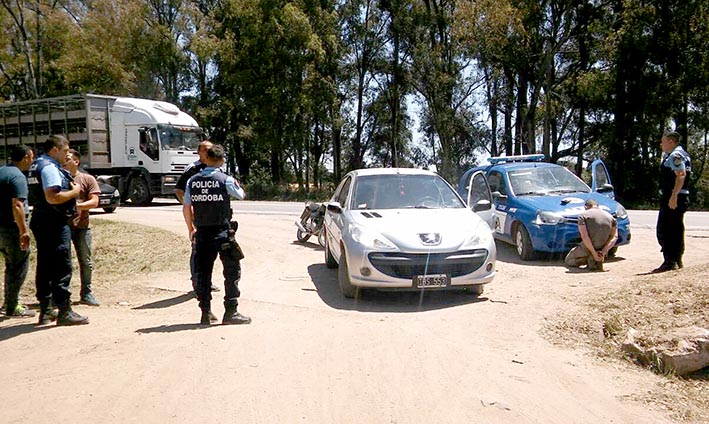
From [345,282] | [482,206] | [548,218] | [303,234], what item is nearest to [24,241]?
[345,282]

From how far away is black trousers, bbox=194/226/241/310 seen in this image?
5992 mm

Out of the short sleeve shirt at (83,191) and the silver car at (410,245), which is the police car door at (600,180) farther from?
the short sleeve shirt at (83,191)

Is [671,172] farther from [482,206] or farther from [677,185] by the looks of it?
[482,206]

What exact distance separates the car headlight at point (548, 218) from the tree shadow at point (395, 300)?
2640 millimetres

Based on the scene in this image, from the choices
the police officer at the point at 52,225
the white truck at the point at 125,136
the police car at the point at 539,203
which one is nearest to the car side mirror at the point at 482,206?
the police car at the point at 539,203

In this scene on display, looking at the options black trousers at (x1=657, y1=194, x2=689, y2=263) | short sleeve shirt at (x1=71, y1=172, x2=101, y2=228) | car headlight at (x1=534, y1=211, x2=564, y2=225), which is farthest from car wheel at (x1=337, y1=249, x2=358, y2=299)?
A: black trousers at (x1=657, y1=194, x2=689, y2=263)

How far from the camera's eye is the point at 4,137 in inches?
988

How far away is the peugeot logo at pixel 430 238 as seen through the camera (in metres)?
7.03

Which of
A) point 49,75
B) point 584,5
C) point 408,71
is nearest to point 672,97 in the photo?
point 584,5

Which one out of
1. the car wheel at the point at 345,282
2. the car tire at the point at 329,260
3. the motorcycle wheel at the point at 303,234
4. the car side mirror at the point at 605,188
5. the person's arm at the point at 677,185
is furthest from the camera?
the motorcycle wheel at the point at 303,234

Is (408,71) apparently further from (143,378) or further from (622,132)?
(143,378)

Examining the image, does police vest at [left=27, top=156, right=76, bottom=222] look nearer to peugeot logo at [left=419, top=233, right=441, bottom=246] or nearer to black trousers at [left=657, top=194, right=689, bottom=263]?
peugeot logo at [left=419, top=233, right=441, bottom=246]

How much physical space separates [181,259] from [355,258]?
4824mm

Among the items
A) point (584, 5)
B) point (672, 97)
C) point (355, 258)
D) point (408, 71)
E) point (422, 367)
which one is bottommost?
point (422, 367)
